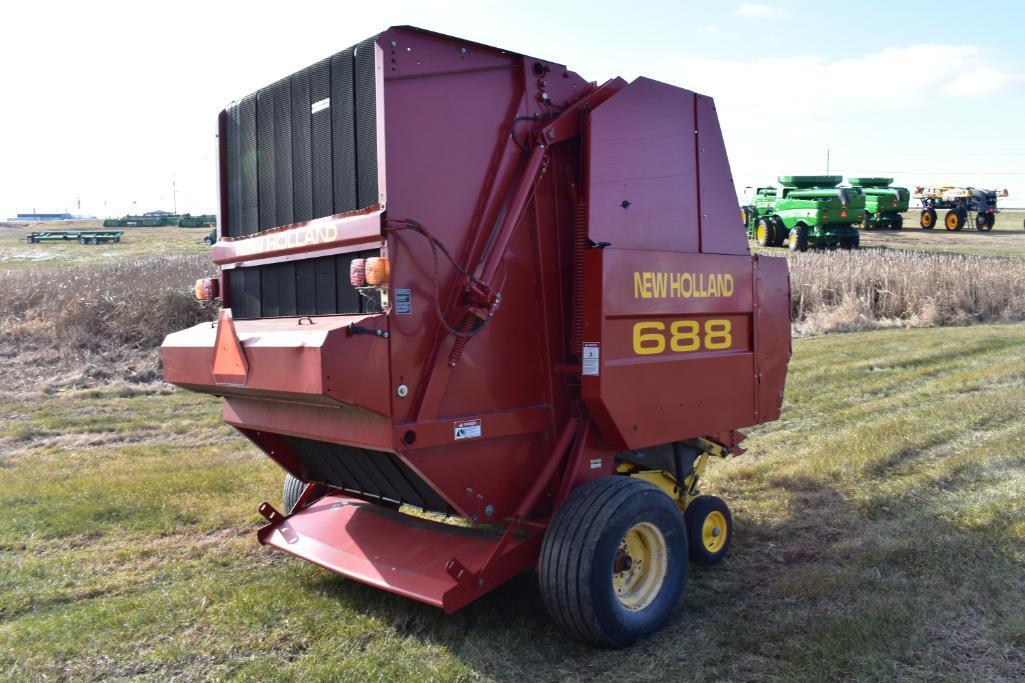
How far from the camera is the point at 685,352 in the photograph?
4.94 meters

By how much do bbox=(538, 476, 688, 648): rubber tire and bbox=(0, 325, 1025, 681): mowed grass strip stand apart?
0.47ft

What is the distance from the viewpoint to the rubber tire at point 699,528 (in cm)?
527

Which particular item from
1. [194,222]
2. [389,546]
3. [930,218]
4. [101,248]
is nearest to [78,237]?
[101,248]

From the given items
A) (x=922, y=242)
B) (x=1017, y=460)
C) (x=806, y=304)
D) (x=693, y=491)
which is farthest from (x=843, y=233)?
(x=693, y=491)

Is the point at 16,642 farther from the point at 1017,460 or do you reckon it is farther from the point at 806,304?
the point at 806,304

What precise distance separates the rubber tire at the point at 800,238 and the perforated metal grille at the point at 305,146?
27.5 m

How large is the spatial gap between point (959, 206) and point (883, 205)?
622 cm

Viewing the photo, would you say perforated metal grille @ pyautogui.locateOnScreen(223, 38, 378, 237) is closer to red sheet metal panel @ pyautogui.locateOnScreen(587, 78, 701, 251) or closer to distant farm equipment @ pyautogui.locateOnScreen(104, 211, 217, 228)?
red sheet metal panel @ pyautogui.locateOnScreen(587, 78, 701, 251)


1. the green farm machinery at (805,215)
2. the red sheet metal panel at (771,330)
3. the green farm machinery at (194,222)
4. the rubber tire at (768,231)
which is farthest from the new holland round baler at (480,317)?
the green farm machinery at (194,222)

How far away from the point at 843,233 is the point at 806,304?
12.7 metres

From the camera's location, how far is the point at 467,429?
13.5ft

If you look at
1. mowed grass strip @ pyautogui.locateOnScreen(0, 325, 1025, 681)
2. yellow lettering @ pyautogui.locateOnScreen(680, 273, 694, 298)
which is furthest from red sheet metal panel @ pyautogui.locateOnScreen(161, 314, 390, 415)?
yellow lettering @ pyautogui.locateOnScreen(680, 273, 694, 298)

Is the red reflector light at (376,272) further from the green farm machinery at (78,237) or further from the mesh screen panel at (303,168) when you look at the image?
the green farm machinery at (78,237)

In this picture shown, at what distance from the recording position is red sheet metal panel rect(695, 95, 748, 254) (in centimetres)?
A: 513
